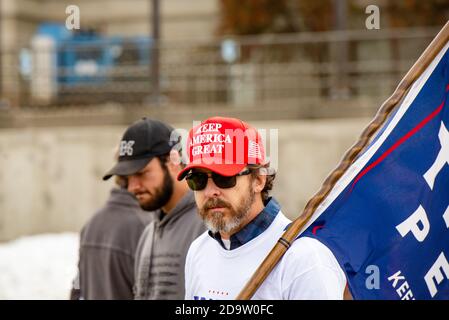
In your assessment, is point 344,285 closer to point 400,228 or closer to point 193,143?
point 400,228

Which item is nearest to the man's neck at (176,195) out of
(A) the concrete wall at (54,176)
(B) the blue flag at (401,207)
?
(B) the blue flag at (401,207)

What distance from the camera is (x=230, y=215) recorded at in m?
3.69

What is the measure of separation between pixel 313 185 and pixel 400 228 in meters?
9.48

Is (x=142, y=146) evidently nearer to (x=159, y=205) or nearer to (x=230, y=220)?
(x=159, y=205)

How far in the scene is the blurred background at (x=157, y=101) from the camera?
42.5 ft

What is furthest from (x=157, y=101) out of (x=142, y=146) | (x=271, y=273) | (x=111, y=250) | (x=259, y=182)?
(x=271, y=273)

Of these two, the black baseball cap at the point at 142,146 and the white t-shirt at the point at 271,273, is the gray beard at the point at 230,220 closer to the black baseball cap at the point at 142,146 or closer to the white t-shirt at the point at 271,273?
the white t-shirt at the point at 271,273

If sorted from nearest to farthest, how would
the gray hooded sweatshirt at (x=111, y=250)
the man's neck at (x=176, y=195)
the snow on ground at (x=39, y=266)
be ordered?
the man's neck at (x=176, y=195), the gray hooded sweatshirt at (x=111, y=250), the snow on ground at (x=39, y=266)

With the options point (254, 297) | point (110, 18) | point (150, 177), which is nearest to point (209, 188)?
point (254, 297)

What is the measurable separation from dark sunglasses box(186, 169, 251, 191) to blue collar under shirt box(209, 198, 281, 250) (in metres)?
0.16

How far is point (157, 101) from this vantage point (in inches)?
551

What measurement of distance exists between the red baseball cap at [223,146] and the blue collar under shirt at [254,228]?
0.20 metres

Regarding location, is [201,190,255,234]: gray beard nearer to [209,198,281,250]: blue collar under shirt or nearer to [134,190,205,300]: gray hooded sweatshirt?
[209,198,281,250]: blue collar under shirt

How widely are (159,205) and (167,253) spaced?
28 cm
